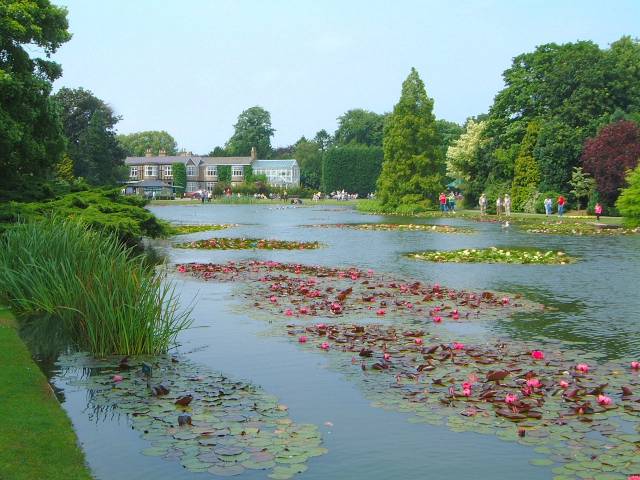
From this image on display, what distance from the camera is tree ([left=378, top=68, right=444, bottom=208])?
6575 cm

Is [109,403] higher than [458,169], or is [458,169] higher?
[458,169]

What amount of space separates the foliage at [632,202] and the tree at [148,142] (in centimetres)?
14726

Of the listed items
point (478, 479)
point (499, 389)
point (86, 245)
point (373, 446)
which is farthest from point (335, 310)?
point (478, 479)

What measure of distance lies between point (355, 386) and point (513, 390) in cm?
184

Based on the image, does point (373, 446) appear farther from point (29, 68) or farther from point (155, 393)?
point (29, 68)

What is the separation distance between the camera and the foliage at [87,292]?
1004 centimetres

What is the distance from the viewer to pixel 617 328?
12320 mm

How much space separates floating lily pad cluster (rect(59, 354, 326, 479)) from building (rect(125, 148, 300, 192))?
5323 inches

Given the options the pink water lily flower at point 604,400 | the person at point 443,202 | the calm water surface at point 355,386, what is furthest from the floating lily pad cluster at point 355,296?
the person at point 443,202

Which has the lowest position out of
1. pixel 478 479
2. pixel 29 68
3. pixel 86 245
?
pixel 478 479

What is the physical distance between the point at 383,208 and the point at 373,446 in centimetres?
5996

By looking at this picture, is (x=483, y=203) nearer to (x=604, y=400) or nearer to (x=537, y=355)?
(x=537, y=355)

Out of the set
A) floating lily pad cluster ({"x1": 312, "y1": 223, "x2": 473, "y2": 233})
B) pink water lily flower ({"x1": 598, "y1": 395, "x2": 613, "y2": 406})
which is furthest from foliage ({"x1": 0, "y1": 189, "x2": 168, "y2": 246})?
floating lily pad cluster ({"x1": 312, "y1": 223, "x2": 473, "y2": 233})

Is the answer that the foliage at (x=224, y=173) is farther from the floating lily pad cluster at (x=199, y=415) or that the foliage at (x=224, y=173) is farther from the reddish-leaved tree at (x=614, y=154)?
the floating lily pad cluster at (x=199, y=415)
